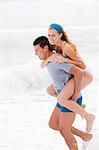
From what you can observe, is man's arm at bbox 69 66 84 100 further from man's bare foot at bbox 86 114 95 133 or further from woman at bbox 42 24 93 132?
man's bare foot at bbox 86 114 95 133

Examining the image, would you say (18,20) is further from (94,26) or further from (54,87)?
(54,87)

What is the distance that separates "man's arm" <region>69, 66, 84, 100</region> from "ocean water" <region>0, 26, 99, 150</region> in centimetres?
45

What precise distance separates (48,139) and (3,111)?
1.10 meters

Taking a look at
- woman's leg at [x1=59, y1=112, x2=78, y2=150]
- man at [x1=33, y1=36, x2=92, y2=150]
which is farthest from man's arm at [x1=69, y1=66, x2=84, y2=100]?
woman's leg at [x1=59, y1=112, x2=78, y2=150]

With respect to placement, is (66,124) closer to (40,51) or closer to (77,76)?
(77,76)

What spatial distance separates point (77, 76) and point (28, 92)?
2817 millimetres

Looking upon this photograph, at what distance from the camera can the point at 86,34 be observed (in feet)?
22.0

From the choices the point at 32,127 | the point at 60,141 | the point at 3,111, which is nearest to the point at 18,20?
the point at 3,111

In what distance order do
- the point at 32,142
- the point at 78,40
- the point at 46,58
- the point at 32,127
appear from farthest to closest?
the point at 78,40 < the point at 32,127 < the point at 32,142 < the point at 46,58

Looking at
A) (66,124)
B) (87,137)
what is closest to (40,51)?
(66,124)

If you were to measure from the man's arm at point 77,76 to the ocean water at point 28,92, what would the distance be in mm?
452

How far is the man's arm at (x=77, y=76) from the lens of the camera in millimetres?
2488

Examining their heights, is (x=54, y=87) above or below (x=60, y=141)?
above

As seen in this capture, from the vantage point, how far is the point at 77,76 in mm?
2506
